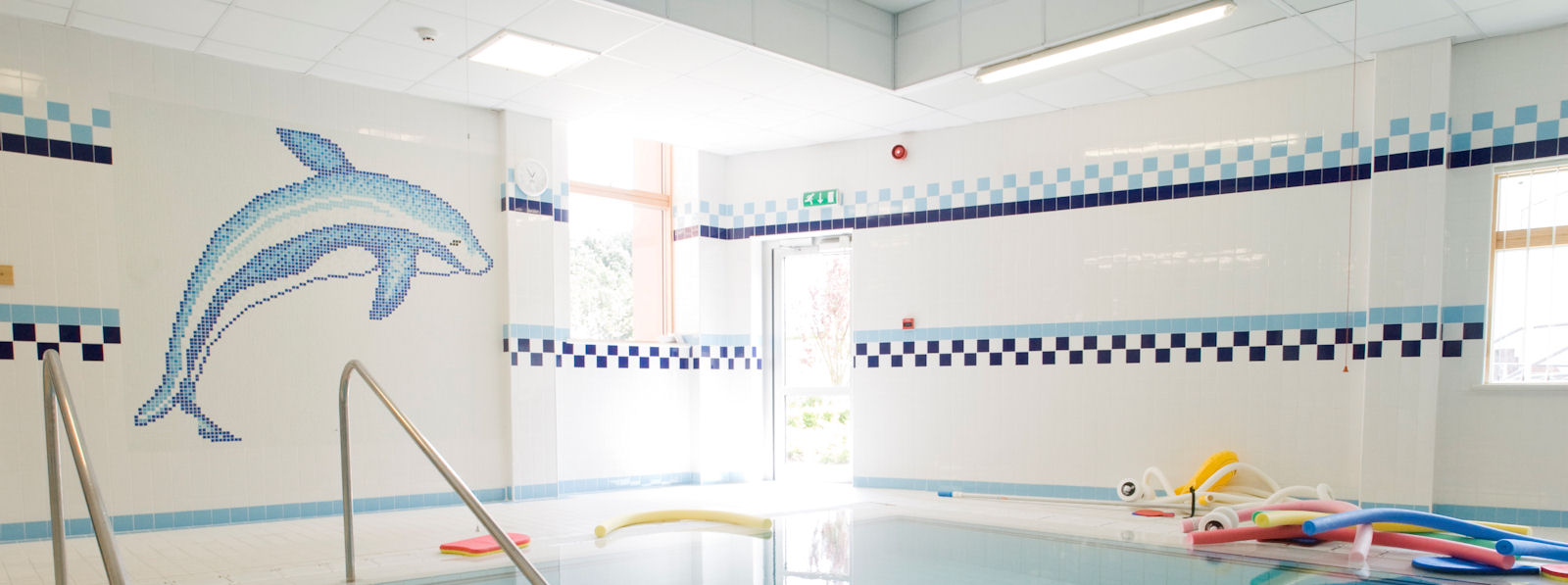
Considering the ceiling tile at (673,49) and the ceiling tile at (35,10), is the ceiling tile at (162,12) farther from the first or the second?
the ceiling tile at (673,49)

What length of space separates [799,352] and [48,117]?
5258mm

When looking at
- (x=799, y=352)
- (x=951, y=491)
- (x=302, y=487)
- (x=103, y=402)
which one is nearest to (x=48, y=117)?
(x=103, y=402)

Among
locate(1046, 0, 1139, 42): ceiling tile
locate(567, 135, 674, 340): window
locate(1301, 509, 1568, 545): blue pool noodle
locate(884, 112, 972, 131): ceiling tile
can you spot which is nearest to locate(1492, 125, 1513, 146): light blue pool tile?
locate(1046, 0, 1139, 42): ceiling tile

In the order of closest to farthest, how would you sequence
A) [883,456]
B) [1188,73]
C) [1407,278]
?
[1407,278], [1188,73], [883,456]

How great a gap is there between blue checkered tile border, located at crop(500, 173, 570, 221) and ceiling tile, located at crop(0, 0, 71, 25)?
2.57 metres

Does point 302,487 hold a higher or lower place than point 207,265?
lower

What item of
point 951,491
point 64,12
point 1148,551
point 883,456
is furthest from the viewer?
point 883,456

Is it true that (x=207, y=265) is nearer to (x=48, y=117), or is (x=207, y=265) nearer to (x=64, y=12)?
(x=48, y=117)

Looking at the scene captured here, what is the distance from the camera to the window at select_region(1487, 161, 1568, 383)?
4.94 meters

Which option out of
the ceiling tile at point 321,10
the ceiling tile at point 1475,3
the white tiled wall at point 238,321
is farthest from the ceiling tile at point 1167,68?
the white tiled wall at point 238,321

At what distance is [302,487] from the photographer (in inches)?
214

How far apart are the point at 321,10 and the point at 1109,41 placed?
13.6 ft

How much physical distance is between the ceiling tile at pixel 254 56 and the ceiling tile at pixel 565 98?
1304mm

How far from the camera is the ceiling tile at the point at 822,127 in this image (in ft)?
21.8
